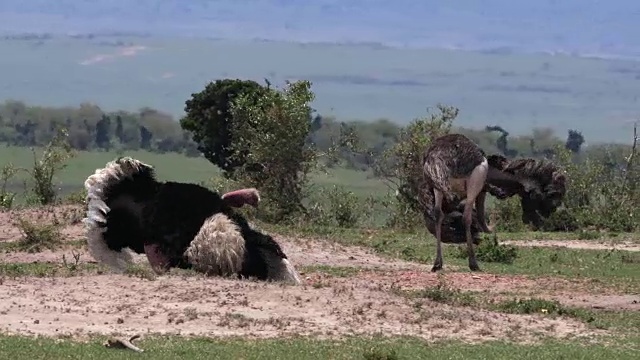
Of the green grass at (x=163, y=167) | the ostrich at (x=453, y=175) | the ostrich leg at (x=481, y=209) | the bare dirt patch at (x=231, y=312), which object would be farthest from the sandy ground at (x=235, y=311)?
the green grass at (x=163, y=167)

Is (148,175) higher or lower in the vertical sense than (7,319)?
higher

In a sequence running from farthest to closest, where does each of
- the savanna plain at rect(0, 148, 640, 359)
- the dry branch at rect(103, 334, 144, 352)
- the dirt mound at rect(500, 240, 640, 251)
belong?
the dirt mound at rect(500, 240, 640, 251) < the savanna plain at rect(0, 148, 640, 359) < the dry branch at rect(103, 334, 144, 352)

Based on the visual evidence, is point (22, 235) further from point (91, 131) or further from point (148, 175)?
point (91, 131)

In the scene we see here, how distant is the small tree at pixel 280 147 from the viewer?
92.7 feet

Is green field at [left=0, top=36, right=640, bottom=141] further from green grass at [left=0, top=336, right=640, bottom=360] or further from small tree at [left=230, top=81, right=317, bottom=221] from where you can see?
green grass at [left=0, top=336, right=640, bottom=360]

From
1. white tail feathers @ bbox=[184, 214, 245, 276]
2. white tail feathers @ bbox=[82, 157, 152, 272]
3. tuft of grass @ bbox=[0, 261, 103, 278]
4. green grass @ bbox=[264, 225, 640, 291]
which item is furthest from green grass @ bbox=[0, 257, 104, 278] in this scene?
green grass @ bbox=[264, 225, 640, 291]

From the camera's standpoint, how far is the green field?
128250 millimetres

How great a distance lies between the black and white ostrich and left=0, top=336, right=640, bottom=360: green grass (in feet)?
7.85

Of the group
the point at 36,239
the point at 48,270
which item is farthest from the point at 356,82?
the point at 48,270

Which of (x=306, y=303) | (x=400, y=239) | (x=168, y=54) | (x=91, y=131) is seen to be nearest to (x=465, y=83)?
(x=168, y=54)

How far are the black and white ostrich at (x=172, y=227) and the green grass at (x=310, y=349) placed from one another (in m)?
2.39

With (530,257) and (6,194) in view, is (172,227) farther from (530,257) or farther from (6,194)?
(6,194)

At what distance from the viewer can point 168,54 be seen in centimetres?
19225

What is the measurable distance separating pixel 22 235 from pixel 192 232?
21.0 feet
